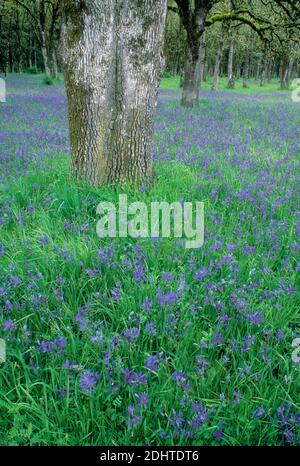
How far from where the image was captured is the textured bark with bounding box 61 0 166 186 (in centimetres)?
441

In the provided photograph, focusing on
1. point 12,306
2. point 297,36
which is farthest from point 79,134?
point 297,36

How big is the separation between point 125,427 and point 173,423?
0.86 ft

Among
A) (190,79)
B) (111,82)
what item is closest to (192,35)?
(190,79)

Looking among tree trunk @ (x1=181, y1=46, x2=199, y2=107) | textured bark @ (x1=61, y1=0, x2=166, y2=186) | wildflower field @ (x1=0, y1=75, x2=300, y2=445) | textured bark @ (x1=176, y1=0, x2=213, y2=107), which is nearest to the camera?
wildflower field @ (x1=0, y1=75, x2=300, y2=445)

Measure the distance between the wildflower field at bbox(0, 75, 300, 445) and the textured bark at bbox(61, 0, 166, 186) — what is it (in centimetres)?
38

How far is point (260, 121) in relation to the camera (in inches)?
510

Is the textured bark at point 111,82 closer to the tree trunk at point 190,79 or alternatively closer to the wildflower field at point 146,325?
the wildflower field at point 146,325

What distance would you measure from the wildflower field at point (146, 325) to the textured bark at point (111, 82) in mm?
381

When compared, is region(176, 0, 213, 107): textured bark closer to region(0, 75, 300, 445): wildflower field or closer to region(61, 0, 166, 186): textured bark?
region(61, 0, 166, 186): textured bark

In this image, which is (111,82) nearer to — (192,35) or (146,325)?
(146,325)

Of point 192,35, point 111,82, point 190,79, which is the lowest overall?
point 111,82

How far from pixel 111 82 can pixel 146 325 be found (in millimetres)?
3243

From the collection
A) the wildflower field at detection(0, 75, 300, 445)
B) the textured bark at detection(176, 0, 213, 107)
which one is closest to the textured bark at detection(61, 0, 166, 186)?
the wildflower field at detection(0, 75, 300, 445)

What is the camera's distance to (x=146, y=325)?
7.98 feet
